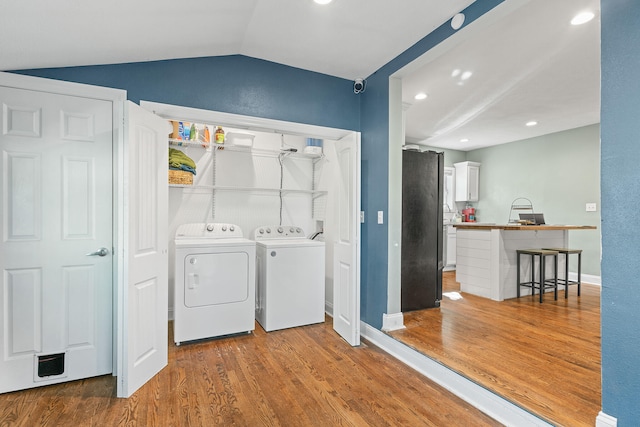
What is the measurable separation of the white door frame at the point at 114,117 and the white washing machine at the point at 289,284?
1.32 m

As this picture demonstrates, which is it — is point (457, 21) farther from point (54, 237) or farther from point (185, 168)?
point (54, 237)

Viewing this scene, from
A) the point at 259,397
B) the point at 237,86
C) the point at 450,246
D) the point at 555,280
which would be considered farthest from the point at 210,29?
the point at 450,246

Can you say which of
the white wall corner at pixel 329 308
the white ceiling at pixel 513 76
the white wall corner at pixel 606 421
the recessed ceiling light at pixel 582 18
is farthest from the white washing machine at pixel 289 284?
the recessed ceiling light at pixel 582 18

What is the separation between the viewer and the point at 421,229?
359 cm

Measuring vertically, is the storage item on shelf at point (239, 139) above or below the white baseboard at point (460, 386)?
above

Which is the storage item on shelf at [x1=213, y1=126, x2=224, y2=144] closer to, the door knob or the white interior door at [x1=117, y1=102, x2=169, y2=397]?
the white interior door at [x1=117, y1=102, x2=169, y2=397]

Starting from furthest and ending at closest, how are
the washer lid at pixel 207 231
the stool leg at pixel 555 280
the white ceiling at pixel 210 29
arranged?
the stool leg at pixel 555 280 → the washer lid at pixel 207 231 → the white ceiling at pixel 210 29

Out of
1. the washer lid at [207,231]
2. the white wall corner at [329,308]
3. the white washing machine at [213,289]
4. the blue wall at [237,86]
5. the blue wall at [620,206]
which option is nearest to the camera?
the blue wall at [620,206]

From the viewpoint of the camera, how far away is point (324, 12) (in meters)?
2.14

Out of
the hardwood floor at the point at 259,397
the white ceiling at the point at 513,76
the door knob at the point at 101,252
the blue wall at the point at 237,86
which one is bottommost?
the hardwood floor at the point at 259,397

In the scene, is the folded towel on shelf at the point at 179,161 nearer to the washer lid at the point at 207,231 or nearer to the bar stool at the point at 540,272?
the washer lid at the point at 207,231

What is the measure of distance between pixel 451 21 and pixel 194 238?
9.82ft

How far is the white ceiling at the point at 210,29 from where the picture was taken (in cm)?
168

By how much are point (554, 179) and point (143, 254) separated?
20.3 feet
